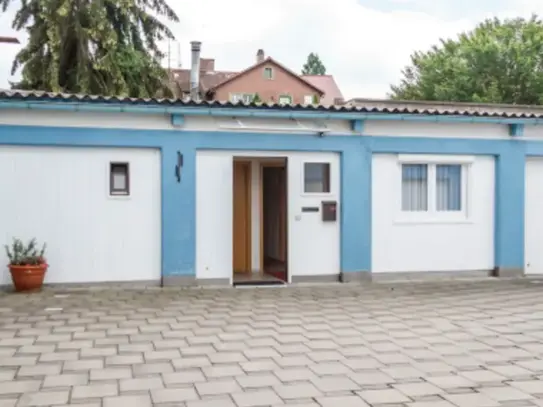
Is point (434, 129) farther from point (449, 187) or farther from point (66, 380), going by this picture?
point (66, 380)

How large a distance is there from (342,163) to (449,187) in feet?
7.01

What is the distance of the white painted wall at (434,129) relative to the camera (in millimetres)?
10891

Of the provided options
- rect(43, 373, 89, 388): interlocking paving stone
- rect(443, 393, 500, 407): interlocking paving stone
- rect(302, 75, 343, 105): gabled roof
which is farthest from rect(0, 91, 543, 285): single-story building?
rect(302, 75, 343, 105): gabled roof

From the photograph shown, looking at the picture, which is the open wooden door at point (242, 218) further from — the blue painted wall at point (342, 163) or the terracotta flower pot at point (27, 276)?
the terracotta flower pot at point (27, 276)

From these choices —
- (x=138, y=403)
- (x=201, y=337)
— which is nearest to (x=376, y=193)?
(x=201, y=337)

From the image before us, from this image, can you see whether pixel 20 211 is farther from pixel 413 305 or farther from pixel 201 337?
pixel 413 305

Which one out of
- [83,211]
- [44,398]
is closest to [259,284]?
[83,211]

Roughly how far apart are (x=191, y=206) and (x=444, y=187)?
4.53m

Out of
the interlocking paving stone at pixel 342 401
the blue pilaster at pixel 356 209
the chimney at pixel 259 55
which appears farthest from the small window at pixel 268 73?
the interlocking paving stone at pixel 342 401

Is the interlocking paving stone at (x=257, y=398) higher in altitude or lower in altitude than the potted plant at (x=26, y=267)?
lower

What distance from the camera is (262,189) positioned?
472 inches

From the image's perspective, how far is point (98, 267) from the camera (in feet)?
32.3

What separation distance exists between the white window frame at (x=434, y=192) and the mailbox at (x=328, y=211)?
1.17 m

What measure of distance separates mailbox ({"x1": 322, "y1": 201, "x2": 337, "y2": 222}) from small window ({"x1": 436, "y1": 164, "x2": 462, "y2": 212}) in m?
1.98
